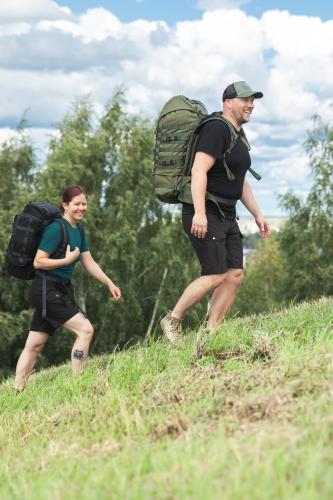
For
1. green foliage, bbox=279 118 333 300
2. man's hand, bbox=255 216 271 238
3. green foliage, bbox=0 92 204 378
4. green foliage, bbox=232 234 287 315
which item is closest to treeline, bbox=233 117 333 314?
green foliage, bbox=279 118 333 300

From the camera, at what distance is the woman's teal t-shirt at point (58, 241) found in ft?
22.9

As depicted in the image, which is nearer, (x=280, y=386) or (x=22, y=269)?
(x=280, y=386)

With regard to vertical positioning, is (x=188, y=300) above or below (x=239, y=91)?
below

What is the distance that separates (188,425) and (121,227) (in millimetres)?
34631

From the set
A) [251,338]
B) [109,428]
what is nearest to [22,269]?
[251,338]

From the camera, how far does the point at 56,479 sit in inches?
151

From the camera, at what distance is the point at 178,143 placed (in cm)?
698

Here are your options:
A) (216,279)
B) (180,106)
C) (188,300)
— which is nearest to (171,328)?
(188,300)

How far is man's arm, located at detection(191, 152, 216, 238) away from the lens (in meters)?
6.80

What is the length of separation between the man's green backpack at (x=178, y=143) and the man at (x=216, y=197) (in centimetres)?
8

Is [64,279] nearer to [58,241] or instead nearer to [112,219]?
[58,241]

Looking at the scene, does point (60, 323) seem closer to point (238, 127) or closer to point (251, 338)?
point (251, 338)

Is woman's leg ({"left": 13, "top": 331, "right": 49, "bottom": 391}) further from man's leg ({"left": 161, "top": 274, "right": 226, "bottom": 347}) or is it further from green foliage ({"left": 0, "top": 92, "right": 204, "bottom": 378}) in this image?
green foliage ({"left": 0, "top": 92, "right": 204, "bottom": 378})

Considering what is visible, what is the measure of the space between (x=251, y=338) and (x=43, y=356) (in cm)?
3327
